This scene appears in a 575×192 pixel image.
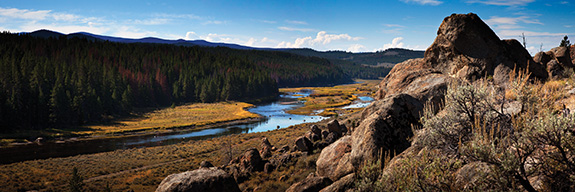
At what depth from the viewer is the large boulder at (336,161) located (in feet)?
56.5

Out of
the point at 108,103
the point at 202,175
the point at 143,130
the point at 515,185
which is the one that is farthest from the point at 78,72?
the point at 515,185

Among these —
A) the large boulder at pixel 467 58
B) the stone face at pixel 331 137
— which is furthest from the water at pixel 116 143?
the large boulder at pixel 467 58

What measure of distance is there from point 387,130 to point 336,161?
139 inches

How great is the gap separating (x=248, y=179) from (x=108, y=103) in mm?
81774

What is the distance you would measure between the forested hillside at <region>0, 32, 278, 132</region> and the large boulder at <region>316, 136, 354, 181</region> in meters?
78.8

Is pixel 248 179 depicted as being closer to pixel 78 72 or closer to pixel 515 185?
pixel 515 185

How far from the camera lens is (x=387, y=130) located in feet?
54.5

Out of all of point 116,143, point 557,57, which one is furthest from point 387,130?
point 116,143

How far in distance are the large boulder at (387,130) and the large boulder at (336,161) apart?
2.96 ft

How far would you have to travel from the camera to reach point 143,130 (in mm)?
75250

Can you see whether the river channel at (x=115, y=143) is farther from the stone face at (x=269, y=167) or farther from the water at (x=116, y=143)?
the stone face at (x=269, y=167)

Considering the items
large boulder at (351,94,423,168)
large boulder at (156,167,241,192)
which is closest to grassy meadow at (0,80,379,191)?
large boulder at (156,167,241,192)

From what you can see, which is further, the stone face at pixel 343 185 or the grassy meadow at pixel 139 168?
the grassy meadow at pixel 139 168

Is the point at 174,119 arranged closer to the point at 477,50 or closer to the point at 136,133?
the point at 136,133
